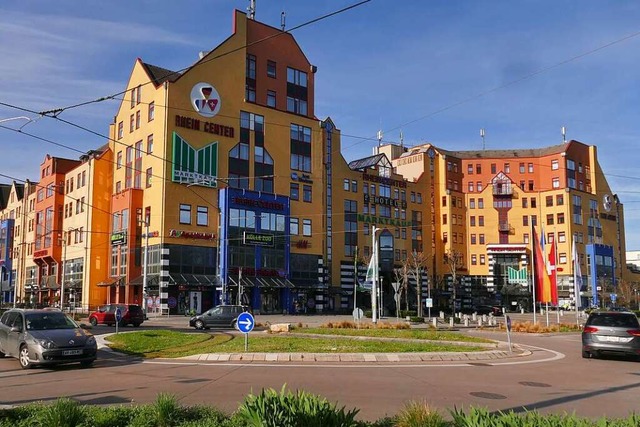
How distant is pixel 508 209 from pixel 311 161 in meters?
37.9

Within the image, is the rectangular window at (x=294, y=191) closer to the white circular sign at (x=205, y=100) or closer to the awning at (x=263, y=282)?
the awning at (x=263, y=282)

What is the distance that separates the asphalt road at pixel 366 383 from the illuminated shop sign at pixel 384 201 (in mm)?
59667

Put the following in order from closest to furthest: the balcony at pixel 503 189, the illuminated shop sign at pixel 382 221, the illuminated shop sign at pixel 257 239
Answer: the illuminated shop sign at pixel 257 239
the illuminated shop sign at pixel 382 221
the balcony at pixel 503 189

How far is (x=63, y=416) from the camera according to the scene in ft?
22.0

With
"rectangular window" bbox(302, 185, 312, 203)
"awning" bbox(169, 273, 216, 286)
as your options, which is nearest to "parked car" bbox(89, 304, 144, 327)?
"awning" bbox(169, 273, 216, 286)

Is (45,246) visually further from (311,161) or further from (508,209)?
(508,209)

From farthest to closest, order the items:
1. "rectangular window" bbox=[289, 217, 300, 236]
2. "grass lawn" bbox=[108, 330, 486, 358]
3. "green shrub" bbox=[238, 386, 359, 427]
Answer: "rectangular window" bbox=[289, 217, 300, 236] → "grass lawn" bbox=[108, 330, 486, 358] → "green shrub" bbox=[238, 386, 359, 427]

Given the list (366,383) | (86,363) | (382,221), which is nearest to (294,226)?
(382,221)

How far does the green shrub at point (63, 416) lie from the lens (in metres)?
6.63

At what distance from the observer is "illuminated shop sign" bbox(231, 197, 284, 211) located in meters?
59.5

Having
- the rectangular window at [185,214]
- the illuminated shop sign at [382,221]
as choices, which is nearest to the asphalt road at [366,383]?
the rectangular window at [185,214]

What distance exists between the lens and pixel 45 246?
243 feet

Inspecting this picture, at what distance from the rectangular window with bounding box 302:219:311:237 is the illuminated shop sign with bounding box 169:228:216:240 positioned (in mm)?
12250

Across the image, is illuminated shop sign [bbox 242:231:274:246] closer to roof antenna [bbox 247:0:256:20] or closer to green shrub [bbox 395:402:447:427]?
roof antenna [bbox 247:0:256:20]
